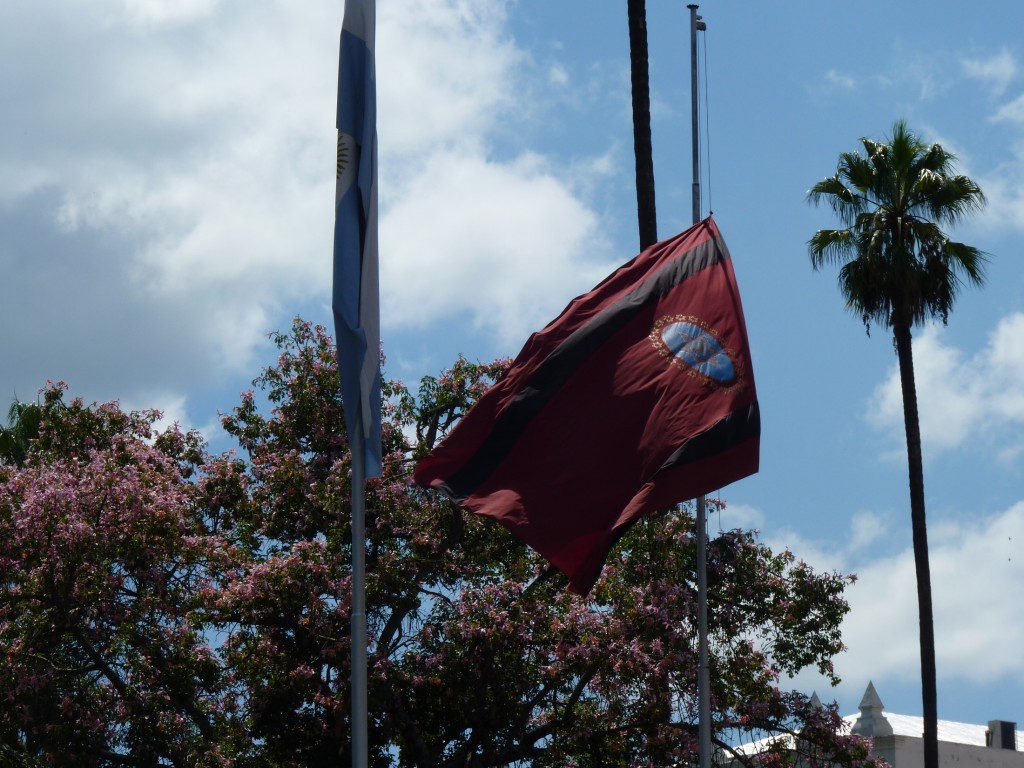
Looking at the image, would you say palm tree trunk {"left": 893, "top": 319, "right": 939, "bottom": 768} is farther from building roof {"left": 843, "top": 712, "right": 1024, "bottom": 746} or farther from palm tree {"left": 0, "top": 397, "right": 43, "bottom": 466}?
palm tree {"left": 0, "top": 397, "right": 43, "bottom": 466}

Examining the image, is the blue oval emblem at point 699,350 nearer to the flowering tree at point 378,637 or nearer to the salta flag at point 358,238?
the salta flag at point 358,238

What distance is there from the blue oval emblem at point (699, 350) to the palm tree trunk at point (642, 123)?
6027mm

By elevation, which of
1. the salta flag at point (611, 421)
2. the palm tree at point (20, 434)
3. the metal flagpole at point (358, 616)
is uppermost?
the palm tree at point (20, 434)

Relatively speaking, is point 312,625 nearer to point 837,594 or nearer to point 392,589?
point 392,589

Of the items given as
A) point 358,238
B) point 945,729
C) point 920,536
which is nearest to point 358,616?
point 358,238

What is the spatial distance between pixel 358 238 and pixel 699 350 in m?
3.62

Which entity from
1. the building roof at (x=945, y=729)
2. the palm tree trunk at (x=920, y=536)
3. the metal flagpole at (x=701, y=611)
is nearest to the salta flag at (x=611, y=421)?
the metal flagpole at (x=701, y=611)

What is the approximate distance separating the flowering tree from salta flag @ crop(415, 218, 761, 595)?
698 cm

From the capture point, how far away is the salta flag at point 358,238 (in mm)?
14367

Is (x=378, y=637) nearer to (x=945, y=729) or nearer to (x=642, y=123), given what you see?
(x=642, y=123)

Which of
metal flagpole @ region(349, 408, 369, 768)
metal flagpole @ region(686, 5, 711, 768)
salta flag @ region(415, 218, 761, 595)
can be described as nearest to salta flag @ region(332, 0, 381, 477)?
metal flagpole @ region(349, 408, 369, 768)

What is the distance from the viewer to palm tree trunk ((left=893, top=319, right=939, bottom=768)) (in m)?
27.2

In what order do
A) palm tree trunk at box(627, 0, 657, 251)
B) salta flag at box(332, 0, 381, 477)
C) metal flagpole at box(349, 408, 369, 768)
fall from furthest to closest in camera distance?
palm tree trunk at box(627, 0, 657, 251)
salta flag at box(332, 0, 381, 477)
metal flagpole at box(349, 408, 369, 768)

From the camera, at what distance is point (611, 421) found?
51.8ft
